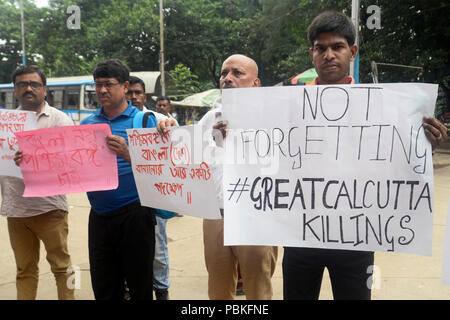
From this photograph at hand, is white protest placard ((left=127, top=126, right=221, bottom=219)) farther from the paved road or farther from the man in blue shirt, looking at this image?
the paved road

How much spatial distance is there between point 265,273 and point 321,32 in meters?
1.25

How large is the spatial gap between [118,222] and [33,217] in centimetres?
74

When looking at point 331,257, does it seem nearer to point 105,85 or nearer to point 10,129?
point 105,85

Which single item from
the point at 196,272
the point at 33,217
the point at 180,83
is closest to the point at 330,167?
the point at 33,217

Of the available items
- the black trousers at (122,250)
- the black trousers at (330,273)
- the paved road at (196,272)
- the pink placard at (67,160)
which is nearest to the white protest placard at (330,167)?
the black trousers at (330,273)

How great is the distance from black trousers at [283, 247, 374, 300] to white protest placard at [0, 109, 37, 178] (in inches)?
72.8

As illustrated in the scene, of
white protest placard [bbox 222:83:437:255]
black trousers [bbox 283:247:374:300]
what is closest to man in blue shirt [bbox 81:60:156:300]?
white protest placard [bbox 222:83:437:255]

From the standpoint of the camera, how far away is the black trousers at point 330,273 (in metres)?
1.80

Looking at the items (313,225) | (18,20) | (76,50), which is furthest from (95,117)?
(18,20)

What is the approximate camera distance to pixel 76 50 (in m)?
28.1

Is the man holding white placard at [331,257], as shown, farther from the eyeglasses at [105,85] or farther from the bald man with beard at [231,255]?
the eyeglasses at [105,85]

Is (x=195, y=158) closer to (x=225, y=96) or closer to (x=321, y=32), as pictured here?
(x=225, y=96)

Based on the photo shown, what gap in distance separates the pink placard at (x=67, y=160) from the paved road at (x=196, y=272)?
1261mm

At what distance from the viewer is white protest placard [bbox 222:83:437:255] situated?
1.76m
